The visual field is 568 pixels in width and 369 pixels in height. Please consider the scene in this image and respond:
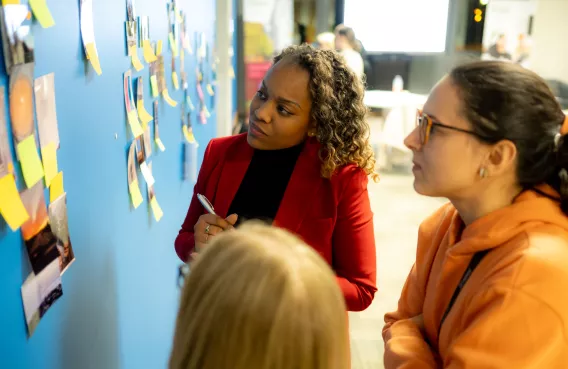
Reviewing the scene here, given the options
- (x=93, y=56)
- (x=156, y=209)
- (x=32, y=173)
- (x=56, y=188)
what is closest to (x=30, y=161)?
(x=32, y=173)

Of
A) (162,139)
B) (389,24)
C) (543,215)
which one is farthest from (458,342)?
(389,24)

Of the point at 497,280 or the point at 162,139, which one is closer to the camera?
the point at 497,280

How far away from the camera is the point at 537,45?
6.91 m

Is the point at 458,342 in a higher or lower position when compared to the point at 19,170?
lower

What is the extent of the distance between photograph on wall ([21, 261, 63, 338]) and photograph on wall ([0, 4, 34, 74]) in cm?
37

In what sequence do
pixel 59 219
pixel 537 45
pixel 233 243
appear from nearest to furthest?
pixel 233 243 < pixel 59 219 < pixel 537 45

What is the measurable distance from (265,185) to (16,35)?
739 millimetres

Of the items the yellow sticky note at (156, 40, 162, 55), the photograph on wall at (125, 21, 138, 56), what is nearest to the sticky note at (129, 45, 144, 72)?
the photograph on wall at (125, 21, 138, 56)

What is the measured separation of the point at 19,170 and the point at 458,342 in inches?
31.2

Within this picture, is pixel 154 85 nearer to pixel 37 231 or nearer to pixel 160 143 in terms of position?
pixel 160 143

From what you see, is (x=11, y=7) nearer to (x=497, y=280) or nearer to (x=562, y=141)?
(x=497, y=280)

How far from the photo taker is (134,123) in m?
1.56

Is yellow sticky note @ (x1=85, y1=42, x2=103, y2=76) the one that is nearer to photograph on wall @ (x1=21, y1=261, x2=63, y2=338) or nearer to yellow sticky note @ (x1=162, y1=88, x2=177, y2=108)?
photograph on wall @ (x1=21, y1=261, x2=63, y2=338)

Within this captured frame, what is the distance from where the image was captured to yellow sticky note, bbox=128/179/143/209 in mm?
1562
